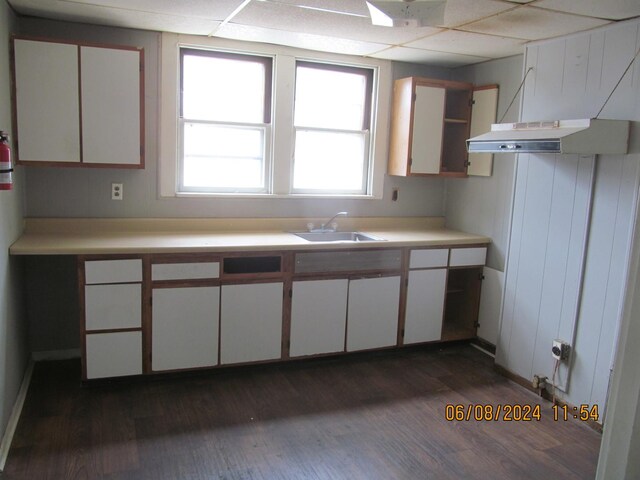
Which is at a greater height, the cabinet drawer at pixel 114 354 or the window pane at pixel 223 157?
the window pane at pixel 223 157

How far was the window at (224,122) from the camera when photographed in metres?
3.75

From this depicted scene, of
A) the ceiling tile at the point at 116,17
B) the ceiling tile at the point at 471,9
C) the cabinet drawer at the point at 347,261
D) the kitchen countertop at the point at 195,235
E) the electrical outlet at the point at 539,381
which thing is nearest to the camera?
the ceiling tile at the point at 471,9

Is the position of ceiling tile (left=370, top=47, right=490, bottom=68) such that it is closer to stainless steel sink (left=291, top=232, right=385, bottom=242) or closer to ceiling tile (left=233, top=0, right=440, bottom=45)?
ceiling tile (left=233, top=0, right=440, bottom=45)

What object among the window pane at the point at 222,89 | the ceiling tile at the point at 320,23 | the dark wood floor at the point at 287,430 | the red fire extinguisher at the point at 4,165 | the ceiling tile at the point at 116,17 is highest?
the ceiling tile at the point at 320,23

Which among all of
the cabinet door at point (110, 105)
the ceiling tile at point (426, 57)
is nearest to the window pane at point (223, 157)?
the cabinet door at point (110, 105)

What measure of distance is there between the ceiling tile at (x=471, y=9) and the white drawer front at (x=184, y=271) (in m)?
1.95

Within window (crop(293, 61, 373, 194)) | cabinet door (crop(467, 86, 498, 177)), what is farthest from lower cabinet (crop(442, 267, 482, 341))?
window (crop(293, 61, 373, 194))

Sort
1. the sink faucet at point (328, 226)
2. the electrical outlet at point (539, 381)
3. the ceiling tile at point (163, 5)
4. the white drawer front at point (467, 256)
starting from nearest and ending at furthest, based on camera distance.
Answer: the ceiling tile at point (163, 5)
the electrical outlet at point (539, 381)
the white drawer front at point (467, 256)
the sink faucet at point (328, 226)

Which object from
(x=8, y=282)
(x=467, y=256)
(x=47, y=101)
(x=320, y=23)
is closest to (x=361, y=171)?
(x=467, y=256)

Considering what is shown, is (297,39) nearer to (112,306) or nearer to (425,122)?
(425,122)

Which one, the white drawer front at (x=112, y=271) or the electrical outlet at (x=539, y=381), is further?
the electrical outlet at (x=539, y=381)

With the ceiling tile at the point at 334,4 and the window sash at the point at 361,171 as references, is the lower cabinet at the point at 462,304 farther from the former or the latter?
the ceiling tile at the point at 334,4

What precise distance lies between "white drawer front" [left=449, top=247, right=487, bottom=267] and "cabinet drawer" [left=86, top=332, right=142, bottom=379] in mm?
2294

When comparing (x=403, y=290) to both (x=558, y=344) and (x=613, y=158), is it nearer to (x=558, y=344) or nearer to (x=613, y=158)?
(x=558, y=344)
